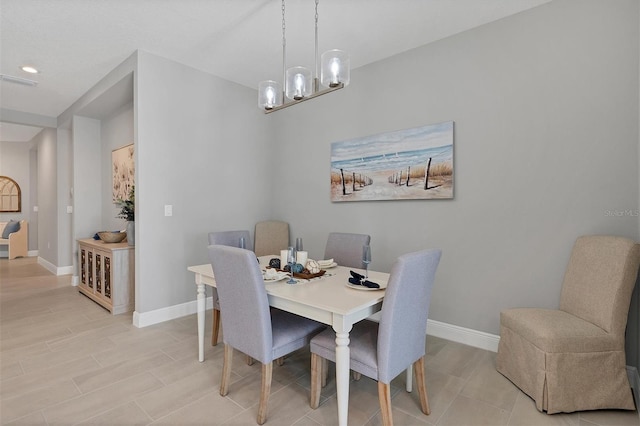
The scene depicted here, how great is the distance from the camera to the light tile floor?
5.97 ft

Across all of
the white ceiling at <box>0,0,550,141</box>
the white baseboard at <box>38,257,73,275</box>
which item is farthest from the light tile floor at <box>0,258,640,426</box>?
the white baseboard at <box>38,257,73,275</box>

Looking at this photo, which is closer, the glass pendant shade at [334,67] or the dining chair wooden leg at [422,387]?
the dining chair wooden leg at [422,387]

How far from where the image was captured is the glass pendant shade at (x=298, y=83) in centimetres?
218

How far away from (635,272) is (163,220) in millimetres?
3730

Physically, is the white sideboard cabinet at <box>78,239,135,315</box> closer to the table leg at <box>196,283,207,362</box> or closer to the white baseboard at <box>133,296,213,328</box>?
the white baseboard at <box>133,296,213,328</box>

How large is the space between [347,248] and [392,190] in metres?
0.79

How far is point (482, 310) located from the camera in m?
2.72

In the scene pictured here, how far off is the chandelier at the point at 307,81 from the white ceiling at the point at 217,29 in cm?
27

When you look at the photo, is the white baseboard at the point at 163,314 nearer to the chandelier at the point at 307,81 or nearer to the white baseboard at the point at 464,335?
the chandelier at the point at 307,81

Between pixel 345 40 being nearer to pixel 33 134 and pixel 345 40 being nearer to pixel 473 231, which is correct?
pixel 473 231

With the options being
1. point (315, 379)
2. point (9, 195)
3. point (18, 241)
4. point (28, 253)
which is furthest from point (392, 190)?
point (9, 195)

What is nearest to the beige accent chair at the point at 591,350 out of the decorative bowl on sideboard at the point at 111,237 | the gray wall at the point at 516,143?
the gray wall at the point at 516,143

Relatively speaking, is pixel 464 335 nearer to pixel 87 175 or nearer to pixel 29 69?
pixel 29 69

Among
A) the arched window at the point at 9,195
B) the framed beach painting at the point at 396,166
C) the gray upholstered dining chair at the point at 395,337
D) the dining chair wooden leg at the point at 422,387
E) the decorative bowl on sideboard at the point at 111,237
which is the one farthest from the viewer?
the arched window at the point at 9,195
